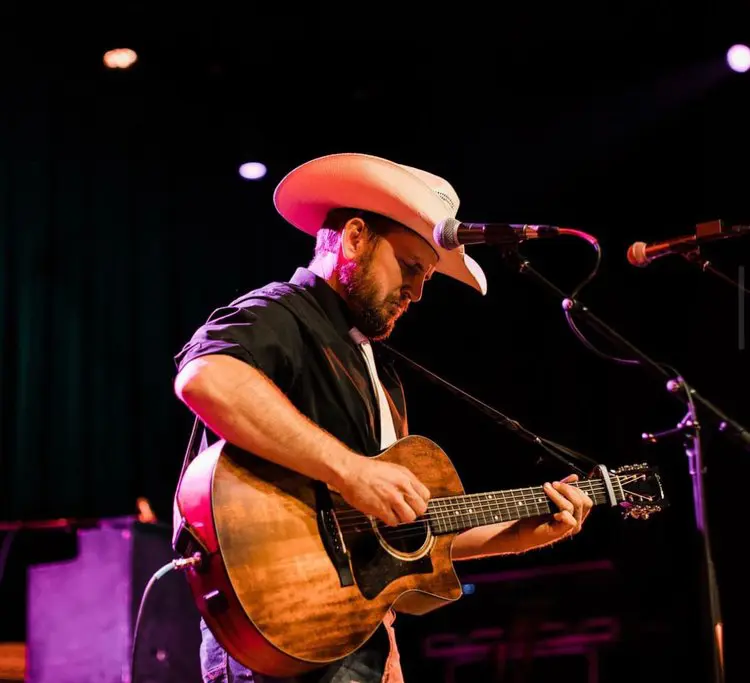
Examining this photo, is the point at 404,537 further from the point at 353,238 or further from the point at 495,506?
the point at 353,238

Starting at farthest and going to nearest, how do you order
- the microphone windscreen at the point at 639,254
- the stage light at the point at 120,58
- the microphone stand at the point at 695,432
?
1. the stage light at the point at 120,58
2. the microphone windscreen at the point at 639,254
3. the microphone stand at the point at 695,432

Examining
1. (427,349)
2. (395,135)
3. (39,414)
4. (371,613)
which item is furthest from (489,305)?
(371,613)

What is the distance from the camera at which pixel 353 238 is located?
3139 millimetres

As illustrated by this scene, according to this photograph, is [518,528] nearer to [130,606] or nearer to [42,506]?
[130,606]

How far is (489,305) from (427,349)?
0.68 m

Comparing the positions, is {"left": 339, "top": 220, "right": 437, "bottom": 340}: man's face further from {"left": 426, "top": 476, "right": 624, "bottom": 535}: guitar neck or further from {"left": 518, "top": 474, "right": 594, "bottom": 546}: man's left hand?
{"left": 518, "top": 474, "right": 594, "bottom": 546}: man's left hand

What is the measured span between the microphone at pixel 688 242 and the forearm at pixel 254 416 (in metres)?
1.98

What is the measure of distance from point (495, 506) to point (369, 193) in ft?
3.90

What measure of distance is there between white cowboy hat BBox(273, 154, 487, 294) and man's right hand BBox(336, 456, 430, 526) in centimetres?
98

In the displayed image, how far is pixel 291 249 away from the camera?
7.84 metres

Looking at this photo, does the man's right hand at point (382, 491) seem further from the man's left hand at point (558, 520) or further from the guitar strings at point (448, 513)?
the man's left hand at point (558, 520)

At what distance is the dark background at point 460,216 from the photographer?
639cm

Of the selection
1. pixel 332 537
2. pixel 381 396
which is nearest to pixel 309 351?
pixel 381 396

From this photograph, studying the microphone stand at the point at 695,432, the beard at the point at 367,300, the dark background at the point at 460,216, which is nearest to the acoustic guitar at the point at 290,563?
the beard at the point at 367,300
